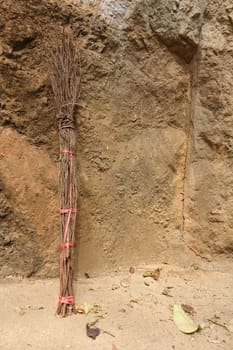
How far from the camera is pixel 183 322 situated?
132 cm

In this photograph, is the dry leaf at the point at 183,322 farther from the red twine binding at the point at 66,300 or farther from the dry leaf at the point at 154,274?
the red twine binding at the point at 66,300

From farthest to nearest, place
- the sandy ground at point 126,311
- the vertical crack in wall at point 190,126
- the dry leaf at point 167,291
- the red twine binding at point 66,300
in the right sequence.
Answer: the vertical crack in wall at point 190,126, the dry leaf at point 167,291, the red twine binding at point 66,300, the sandy ground at point 126,311

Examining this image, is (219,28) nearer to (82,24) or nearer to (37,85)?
(82,24)

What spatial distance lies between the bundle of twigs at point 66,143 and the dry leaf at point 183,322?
1.19ft

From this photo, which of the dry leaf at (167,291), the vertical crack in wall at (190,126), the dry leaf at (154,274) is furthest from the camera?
the vertical crack in wall at (190,126)

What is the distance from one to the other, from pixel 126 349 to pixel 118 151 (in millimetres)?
850

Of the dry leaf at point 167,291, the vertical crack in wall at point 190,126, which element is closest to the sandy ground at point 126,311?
the dry leaf at point 167,291

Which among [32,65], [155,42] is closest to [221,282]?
[155,42]

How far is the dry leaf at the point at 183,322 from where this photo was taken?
4.19ft

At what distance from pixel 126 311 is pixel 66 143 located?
26.7 inches

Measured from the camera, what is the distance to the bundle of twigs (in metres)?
1.41

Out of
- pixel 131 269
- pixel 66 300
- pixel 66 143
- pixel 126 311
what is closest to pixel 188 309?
pixel 126 311

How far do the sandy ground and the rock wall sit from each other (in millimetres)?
98

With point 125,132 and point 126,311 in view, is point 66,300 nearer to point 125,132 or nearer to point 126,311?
point 126,311
